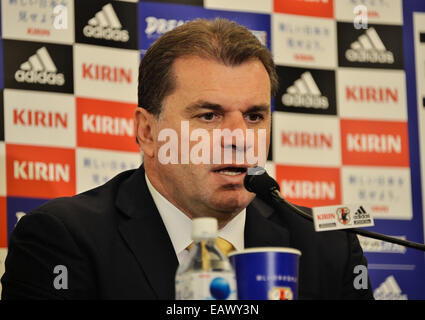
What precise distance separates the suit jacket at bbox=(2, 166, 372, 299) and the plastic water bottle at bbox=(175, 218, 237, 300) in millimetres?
419

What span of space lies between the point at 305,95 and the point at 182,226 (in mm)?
1830

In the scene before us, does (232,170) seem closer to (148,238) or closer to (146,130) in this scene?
(148,238)

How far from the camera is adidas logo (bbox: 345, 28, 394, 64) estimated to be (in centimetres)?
388

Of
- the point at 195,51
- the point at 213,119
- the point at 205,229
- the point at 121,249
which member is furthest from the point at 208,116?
the point at 205,229

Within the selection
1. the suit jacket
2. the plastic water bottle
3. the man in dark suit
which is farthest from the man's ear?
the plastic water bottle

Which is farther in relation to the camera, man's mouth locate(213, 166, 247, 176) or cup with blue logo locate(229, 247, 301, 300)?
man's mouth locate(213, 166, 247, 176)

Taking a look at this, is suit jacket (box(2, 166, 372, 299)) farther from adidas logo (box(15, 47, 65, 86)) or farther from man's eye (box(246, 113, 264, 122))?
adidas logo (box(15, 47, 65, 86))

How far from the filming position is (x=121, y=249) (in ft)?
6.23

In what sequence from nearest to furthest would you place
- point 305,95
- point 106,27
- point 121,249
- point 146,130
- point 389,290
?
point 121,249
point 146,130
point 106,27
point 389,290
point 305,95

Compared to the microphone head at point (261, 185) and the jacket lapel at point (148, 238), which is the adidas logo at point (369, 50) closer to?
the jacket lapel at point (148, 238)

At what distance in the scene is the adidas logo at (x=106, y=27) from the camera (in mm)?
3420

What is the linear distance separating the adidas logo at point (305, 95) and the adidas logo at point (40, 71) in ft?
3.65

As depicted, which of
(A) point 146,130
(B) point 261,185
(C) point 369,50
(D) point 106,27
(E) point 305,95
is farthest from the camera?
(C) point 369,50

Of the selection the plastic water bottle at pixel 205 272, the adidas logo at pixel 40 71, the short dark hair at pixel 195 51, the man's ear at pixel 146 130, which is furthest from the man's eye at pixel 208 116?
the adidas logo at pixel 40 71
